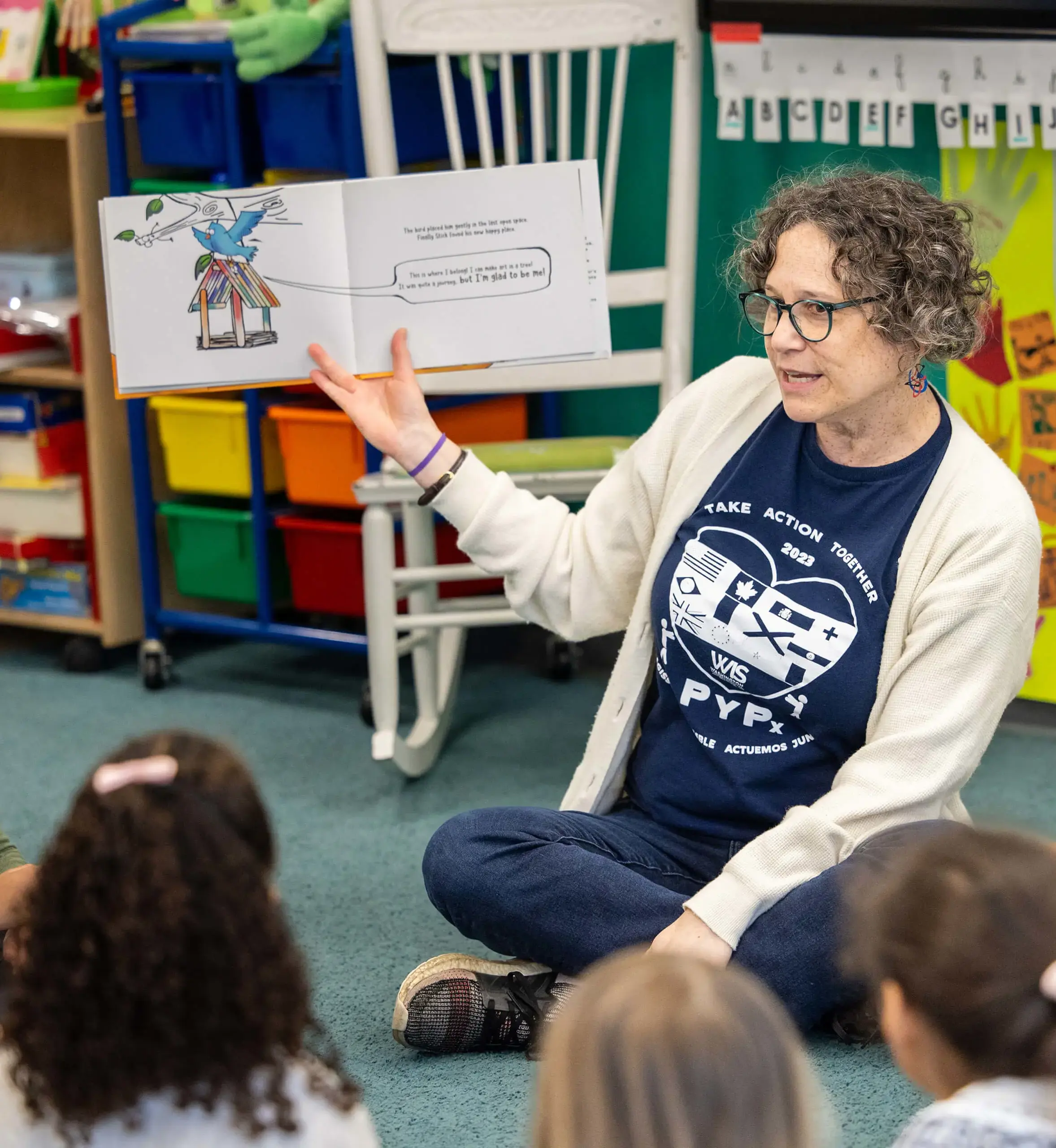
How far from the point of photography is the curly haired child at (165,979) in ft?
2.80

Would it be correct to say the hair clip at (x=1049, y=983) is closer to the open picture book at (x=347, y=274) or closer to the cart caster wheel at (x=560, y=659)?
the open picture book at (x=347, y=274)

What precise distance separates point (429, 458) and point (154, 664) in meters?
1.22

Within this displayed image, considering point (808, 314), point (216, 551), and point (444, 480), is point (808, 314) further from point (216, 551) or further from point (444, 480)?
point (216, 551)

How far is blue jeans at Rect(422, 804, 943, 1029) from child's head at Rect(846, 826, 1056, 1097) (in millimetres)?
473

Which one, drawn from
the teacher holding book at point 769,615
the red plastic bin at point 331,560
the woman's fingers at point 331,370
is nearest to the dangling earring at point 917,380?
the teacher holding book at point 769,615

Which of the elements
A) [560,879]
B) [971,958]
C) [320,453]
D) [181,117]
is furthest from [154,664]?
[971,958]

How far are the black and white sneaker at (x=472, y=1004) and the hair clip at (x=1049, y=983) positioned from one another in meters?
0.73

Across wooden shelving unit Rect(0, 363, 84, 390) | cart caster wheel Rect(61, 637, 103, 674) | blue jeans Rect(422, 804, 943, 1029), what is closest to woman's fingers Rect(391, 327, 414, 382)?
blue jeans Rect(422, 804, 943, 1029)

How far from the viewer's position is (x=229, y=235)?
1615mm

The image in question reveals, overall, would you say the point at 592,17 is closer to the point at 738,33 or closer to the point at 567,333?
the point at 738,33

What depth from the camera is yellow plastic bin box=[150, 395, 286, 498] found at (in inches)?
98.7

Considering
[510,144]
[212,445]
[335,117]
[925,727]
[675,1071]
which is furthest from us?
[212,445]

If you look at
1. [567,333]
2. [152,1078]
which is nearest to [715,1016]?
[152,1078]

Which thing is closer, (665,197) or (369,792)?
(369,792)
